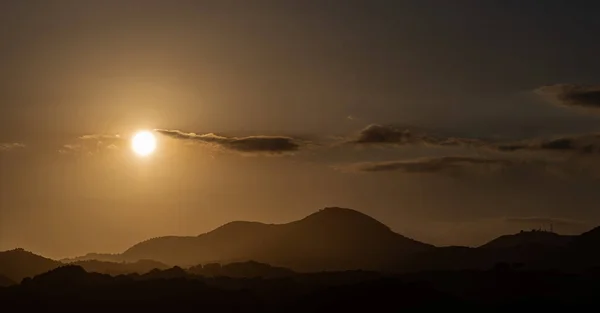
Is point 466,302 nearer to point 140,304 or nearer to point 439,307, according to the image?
point 439,307

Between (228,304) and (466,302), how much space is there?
5113 cm

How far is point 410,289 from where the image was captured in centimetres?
19838

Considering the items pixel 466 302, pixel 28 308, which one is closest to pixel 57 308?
pixel 28 308

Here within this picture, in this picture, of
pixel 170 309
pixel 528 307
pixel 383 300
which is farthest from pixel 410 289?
pixel 170 309

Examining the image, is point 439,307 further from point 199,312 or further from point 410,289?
point 199,312

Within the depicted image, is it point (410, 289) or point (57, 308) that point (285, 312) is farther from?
point (57, 308)

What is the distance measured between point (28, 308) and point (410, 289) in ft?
269

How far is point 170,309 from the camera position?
195 meters

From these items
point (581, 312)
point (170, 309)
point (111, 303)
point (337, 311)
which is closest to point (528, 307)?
point (581, 312)

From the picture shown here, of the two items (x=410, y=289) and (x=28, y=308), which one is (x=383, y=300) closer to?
(x=410, y=289)

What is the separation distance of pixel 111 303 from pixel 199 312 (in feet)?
68.8

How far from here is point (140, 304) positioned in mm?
197750

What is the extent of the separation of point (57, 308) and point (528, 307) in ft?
329

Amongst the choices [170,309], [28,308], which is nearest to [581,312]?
Answer: [170,309]
